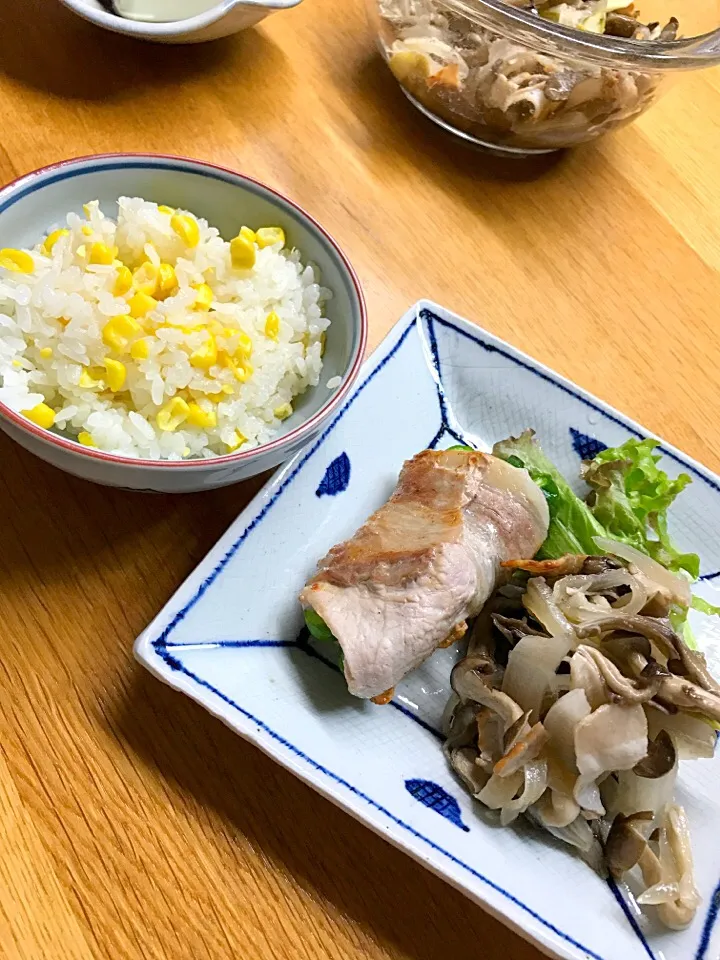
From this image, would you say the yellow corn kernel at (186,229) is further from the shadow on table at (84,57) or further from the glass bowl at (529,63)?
the glass bowl at (529,63)

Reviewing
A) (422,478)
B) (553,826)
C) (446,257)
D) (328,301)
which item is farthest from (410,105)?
(553,826)

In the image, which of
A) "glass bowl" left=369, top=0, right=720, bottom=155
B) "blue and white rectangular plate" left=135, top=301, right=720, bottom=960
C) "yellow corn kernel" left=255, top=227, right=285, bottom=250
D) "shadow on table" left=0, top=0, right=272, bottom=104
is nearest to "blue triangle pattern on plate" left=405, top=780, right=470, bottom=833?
"blue and white rectangular plate" left=135, top=301, right=720, bottom=960

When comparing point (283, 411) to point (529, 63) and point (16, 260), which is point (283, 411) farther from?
A: point (529, 63)

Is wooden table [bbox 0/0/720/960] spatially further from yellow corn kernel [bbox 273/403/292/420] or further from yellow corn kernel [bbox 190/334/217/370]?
yellow corn kernel [bbox 190/334/217/370]

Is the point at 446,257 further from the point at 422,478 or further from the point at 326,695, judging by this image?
the point at 326,695

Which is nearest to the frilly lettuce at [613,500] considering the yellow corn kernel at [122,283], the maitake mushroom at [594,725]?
the maitake mushroom at [594,725]

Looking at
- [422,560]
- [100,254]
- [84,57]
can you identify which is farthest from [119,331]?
[84,57]
